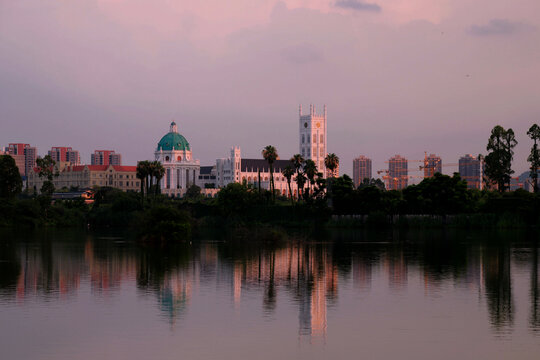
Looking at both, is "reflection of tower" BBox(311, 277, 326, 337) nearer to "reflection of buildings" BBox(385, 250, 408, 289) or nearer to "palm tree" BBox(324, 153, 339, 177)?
"reflection of buildings" BBox(385, 250, 408, 289)

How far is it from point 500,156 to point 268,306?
120m

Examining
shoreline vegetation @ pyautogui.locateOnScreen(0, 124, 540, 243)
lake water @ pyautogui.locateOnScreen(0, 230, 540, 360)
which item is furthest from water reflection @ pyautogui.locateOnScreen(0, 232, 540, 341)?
shoreline vegetation @ pyautogui.locateOnScreen(0, 124, 540, 243)

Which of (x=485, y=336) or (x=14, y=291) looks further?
(x=14, y=291)

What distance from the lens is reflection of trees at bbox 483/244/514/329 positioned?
33.5 metres

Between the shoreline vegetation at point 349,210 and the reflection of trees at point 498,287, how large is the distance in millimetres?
58204

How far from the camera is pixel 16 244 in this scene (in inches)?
3226

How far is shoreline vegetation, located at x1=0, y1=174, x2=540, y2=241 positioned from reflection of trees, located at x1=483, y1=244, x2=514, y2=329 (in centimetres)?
5820

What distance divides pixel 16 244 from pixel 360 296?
5238 cm

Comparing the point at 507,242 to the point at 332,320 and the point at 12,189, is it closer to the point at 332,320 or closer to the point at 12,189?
the point at 332,320

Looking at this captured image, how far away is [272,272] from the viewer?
172 ft

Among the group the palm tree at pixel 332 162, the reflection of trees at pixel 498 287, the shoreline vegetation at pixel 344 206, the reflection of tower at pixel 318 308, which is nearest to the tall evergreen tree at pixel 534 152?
the shoreline vegetation at pixel 344 206

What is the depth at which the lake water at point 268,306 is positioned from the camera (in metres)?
27.2

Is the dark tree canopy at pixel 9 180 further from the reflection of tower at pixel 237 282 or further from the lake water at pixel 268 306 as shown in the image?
the reflection of tower at pixel 237 282

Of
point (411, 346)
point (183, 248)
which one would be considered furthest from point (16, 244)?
point (411, 346)
